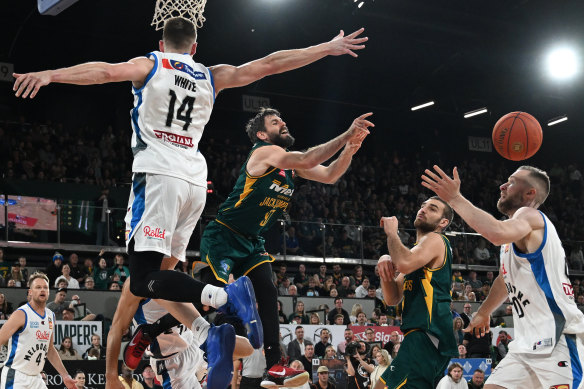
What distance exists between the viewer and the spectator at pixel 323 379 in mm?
14133

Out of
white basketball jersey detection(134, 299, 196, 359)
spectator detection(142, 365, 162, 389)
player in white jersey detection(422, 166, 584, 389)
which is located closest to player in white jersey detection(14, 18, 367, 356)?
white basketball jersey detection(134, 299, 196, 359)

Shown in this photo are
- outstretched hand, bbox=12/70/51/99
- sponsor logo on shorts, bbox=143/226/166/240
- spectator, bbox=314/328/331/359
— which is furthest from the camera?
spectator, bbox=314/328/331/359

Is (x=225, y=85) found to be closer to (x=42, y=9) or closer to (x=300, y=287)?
(x=42, y=9)

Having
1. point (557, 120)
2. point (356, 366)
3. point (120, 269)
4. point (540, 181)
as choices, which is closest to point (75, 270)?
point (120, 269)

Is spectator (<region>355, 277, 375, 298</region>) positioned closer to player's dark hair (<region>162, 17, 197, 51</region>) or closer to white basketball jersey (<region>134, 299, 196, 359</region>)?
white basketball jersey (<region>134, 299, 196, 359</region>)

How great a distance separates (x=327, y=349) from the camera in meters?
15.2

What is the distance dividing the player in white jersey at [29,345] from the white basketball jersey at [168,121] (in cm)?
539

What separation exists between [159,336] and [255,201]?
60.9 inches

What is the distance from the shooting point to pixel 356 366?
14.7m

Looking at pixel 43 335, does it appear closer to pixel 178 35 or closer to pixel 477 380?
pixel 178 35

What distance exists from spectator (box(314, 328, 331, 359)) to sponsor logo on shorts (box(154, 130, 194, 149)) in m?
11.0

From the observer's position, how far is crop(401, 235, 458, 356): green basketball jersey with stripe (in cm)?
595

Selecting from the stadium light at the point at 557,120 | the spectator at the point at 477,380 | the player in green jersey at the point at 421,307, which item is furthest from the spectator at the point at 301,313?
the stadium light at the point at 557,120

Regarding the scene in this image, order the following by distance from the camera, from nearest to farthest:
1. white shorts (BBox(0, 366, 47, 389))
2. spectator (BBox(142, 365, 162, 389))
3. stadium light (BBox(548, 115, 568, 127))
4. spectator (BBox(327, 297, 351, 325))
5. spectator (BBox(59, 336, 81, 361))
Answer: white shorts (BBox(0, 366, 47, 389)), spectator (BBox(142, 365, 162, 389)), spectator (BBox(59, 336, 81, 361)), spectator (BBox(327, 297, 351, 325)), stadium light (BBox(548, 115, 568, 127))
